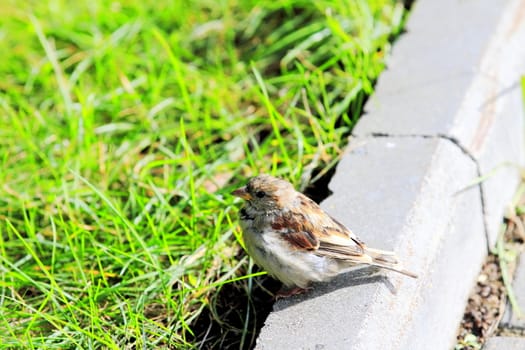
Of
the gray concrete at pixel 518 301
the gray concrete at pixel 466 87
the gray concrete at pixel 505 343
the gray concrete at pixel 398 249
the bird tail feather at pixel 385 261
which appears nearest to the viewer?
the gray concrete at pixel 398 249

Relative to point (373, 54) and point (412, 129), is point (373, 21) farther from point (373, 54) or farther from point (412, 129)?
point (412, 129)

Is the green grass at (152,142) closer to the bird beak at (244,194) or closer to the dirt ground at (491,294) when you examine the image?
the bird beak at (244,194)

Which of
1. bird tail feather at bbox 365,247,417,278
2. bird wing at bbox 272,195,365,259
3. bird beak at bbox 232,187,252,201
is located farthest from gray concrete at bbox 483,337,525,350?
bird beak at bbox 232,187,252,201

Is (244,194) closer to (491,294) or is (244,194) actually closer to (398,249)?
(398,249)

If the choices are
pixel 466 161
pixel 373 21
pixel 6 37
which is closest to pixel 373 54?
pixel 373 21

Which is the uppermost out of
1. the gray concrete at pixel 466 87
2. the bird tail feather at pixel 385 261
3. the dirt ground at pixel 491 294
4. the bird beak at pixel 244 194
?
the gray concrete at pixel 466 87

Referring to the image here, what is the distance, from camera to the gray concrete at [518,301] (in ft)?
10.5

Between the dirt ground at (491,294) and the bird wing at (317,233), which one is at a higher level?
the bird wing at (317,233)

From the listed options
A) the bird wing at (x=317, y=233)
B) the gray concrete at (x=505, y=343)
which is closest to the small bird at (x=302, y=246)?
the bird wing at (x=317, y=233)

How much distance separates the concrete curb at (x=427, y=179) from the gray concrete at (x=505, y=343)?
151 mm

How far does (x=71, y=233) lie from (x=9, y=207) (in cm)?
42

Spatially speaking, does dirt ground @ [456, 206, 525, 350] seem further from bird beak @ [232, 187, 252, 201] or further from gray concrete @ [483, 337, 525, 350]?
bird beak @ [232, 187, 252, 201]

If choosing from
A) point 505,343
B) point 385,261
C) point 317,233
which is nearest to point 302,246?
point 317,233

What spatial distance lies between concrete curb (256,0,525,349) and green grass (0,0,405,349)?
0.23 m
